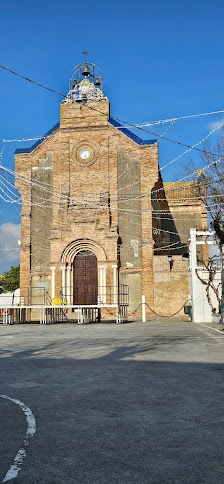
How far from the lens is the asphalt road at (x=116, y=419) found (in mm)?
3160

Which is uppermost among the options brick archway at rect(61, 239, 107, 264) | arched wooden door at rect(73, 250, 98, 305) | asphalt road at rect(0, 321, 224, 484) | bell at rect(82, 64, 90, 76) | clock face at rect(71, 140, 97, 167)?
bell at rect(82, 64, 90, 76)

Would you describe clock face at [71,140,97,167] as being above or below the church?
above

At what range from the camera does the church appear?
2900 cm

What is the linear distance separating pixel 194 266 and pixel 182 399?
19605 mm

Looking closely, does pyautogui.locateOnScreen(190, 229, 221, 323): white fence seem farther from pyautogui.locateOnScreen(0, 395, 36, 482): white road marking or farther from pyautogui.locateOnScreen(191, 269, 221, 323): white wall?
pyautogui.locateOnScreen(0, 395, 36, 482): white road marking

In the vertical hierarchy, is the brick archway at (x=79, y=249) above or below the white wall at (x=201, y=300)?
above

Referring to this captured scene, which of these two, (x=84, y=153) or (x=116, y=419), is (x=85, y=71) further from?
(x=116, y=419)

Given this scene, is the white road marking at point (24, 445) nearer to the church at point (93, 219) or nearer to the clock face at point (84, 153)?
the church at point (93, 219)

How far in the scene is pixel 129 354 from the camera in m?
10.2

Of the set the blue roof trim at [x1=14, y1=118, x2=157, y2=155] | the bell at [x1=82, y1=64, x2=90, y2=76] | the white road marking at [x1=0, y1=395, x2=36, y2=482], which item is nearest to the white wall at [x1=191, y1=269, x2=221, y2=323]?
the blue roof trim at [x1=14, y1=118, x2=157, y2=155]

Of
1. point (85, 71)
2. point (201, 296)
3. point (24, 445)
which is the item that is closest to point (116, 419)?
point (24, 445)

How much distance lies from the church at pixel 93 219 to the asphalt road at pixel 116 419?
64.3 feet

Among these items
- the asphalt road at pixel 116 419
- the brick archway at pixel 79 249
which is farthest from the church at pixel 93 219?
the asphalt road at pixel 116 419

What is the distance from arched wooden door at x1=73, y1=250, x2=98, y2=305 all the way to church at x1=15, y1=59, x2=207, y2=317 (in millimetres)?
65
